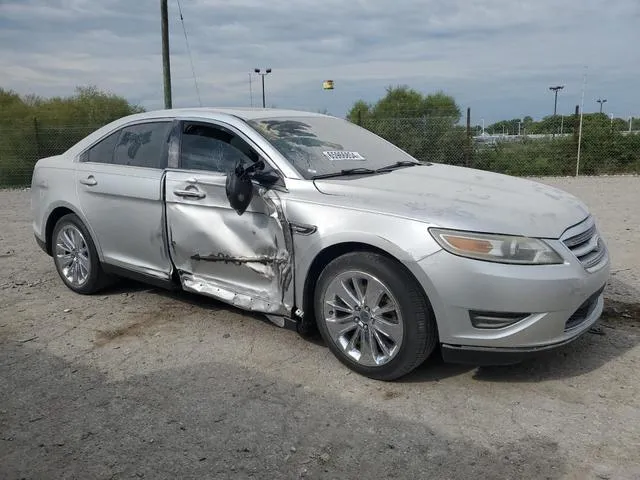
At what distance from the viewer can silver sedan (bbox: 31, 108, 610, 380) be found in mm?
3203

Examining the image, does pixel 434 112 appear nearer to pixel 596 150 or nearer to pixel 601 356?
pixel 596 150

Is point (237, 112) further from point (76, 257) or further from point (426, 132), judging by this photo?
point (426, 132)

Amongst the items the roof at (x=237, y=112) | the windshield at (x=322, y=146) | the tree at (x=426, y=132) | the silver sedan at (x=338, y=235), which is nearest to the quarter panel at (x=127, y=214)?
the silver sedan at (x=338, y=235)

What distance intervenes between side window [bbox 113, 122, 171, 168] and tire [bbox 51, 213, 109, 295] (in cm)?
79

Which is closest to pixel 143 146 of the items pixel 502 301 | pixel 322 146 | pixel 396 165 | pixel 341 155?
pixel 322 146

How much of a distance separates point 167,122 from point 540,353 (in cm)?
326

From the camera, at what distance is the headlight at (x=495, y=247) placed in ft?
10.4

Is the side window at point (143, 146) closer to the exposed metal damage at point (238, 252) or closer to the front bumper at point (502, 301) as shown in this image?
the exposed metal damage at point (238, 252)

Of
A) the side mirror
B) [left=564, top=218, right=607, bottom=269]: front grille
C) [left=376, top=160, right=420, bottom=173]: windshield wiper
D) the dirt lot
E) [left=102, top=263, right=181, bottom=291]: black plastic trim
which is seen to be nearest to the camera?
the dirt lot

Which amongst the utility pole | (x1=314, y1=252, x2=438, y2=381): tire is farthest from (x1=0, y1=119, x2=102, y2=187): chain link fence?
(x1=314, y1=252, x2=438, y2=381): tire

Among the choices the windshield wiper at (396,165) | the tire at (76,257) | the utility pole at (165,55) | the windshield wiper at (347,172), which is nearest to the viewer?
the windshield wiper at (347,172)

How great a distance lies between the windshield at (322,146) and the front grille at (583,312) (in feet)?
5.69

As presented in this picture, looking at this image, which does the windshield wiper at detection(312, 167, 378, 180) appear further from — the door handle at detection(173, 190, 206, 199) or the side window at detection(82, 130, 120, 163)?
the side window at detection(82, 130, 120, 163)

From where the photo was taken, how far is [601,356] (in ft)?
12.6
